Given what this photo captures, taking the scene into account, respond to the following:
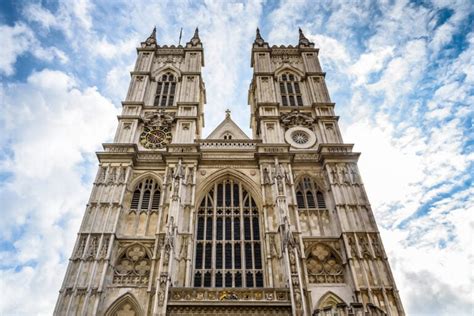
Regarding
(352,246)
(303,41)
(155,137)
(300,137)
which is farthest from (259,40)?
(352,246)

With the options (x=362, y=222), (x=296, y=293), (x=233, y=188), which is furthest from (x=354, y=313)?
(x=233, y=188)

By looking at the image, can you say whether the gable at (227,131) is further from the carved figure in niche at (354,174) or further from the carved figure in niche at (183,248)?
the carved figure in niche at (183,248)

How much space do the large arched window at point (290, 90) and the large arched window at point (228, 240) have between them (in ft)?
30.0

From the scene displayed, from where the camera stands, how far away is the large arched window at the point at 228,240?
17.9 metres

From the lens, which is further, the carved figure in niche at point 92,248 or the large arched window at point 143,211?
the large arched window at point 143,211

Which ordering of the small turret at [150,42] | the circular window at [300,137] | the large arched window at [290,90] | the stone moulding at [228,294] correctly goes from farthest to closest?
the small turret at [150,42]
the large arched window at [290,90]
the circular window at [300,137]
the stone moulding at [228,294]

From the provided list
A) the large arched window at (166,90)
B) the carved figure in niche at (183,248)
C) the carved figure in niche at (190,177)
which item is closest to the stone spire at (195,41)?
the large arched window at (166,90)

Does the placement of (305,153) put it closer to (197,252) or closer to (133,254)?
(197,252)

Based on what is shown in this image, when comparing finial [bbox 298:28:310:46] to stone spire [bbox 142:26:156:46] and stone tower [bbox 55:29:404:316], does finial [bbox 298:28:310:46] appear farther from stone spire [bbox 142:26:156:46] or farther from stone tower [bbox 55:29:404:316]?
stone spire [bbox 142:26:156:46]

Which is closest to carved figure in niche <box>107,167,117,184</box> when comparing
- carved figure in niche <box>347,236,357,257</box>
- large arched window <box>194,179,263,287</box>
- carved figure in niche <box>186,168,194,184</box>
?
carved figure in niche <box>186,168,194,184</box>

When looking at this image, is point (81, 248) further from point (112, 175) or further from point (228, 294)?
point (228, 294)

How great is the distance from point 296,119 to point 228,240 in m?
10.9

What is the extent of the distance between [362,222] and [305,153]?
5.98 meters

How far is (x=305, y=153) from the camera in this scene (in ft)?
75.9
